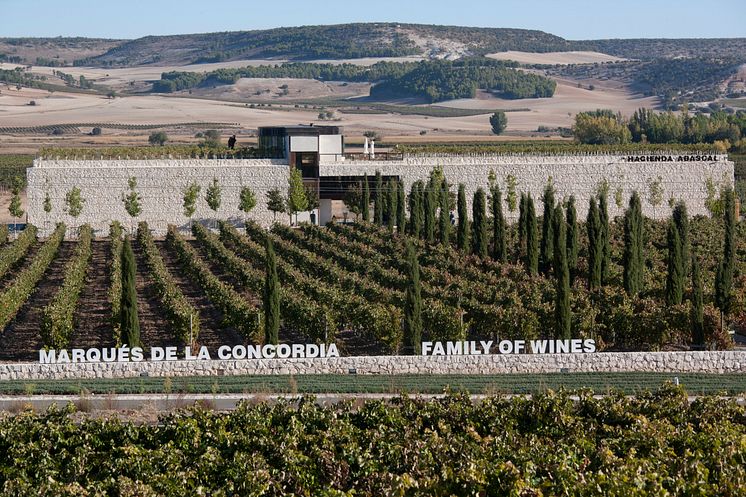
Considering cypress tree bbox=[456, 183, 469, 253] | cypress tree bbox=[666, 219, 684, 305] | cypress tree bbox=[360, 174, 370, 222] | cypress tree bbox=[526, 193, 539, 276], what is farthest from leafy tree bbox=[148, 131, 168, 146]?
cypress tree bbox=[666, 219, 684, 305]

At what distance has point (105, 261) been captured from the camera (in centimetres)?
6512

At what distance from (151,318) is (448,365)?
541 inches

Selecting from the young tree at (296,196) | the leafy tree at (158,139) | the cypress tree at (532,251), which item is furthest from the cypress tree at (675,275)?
the leafy tree at (158,139)

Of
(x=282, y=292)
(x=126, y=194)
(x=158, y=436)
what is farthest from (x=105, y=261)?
(x=158, y=436)

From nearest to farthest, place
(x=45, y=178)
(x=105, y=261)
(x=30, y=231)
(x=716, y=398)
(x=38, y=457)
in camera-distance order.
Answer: (x=38, y=457)
(x=716, y=398)
(x=105, y=261)
(x=30, y=231)
(x=45, y=178)

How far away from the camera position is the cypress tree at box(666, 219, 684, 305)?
4738cm

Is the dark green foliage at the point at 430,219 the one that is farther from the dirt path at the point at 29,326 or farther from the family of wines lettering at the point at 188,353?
the family of wines lettering at the point at 188,353

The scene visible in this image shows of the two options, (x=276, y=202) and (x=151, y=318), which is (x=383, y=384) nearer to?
(x=151, y=318)

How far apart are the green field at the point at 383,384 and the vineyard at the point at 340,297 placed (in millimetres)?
3490

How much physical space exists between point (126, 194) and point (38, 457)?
50.8 metres

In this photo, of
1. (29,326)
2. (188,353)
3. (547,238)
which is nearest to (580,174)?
(547,238)

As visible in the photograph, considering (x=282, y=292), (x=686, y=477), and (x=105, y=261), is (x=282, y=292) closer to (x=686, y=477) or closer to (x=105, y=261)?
(x=105, y=261)

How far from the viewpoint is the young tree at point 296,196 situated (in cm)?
7619

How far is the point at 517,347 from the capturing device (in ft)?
136
